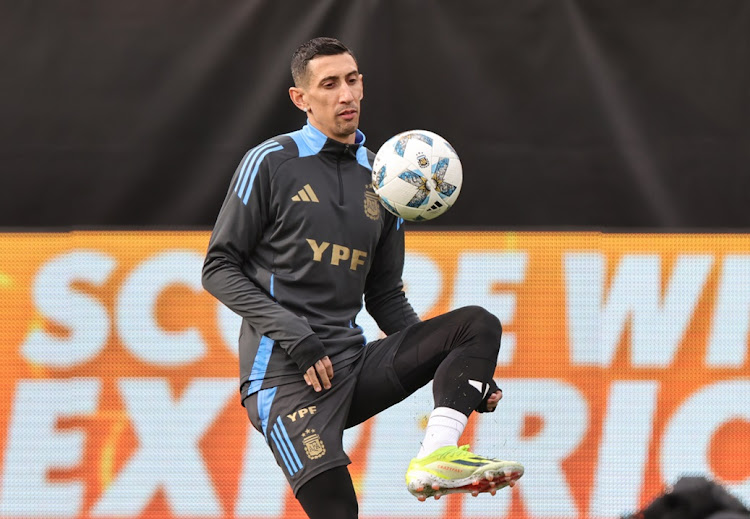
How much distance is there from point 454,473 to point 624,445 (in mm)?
2019

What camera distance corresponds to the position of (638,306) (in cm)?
498

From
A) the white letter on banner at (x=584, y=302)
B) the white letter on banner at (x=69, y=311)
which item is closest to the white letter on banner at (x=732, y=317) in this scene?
the white letter on banner at (x=584, y=302)

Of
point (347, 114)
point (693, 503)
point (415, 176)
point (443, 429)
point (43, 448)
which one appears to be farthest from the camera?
point (43, 448)

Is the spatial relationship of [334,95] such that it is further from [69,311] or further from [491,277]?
[69,311]

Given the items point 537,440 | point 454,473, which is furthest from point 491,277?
point 454,473

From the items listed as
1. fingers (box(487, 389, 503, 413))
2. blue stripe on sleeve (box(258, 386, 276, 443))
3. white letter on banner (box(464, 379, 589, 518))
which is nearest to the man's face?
blue stripe on sleeve (box(258, 386, 276, 443))

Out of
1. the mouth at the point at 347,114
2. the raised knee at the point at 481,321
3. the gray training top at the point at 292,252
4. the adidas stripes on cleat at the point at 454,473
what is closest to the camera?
the adidas stripes on cleat at the point at 454,473

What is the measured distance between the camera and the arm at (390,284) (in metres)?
3.82

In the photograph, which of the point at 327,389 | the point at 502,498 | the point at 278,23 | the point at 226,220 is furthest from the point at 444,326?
the point at 278,23

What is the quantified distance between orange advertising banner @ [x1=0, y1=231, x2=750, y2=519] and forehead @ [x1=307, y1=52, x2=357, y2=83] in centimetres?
146

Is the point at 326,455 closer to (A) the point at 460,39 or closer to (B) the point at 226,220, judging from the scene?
(B) the point at 226,220

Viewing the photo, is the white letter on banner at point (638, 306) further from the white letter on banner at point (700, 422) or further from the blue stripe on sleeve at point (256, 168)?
the blue stripe on sleeve at point (256, 168)

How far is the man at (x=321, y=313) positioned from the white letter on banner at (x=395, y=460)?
1.34 meters

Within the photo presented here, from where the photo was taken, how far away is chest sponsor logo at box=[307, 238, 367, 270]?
3.54 metres
